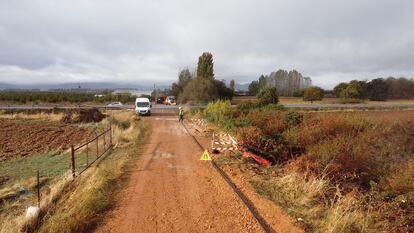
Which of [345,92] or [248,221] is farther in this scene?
[345,92]

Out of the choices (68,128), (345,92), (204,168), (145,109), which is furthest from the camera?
(345,92)

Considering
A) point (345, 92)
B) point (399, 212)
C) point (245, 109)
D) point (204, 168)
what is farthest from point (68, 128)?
point (345, 92)

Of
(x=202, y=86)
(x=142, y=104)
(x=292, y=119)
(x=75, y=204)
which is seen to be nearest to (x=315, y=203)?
(x=75, y=204)

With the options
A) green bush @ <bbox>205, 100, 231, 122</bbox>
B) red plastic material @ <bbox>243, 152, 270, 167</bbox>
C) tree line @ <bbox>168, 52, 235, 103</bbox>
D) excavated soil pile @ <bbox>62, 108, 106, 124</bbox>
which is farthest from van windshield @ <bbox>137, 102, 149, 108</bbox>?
red plastic material @ <bbox>243, 152, 270, 167</bbox>

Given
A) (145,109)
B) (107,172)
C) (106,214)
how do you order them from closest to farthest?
(106,214) < (107,172) < (145,109)

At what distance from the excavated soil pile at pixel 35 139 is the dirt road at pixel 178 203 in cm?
1137

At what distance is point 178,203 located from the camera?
26.9ft

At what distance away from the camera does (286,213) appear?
288 inches

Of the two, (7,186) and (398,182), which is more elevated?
(398,182)

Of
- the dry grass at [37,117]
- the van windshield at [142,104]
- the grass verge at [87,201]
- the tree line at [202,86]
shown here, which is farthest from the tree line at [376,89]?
the grass verge at [87,201]

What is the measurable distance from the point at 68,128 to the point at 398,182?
89.1 feet

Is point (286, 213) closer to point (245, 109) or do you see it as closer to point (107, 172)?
point (107, 172)

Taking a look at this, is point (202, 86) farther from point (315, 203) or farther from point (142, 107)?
point (315, 203)

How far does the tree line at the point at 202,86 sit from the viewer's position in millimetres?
53000
